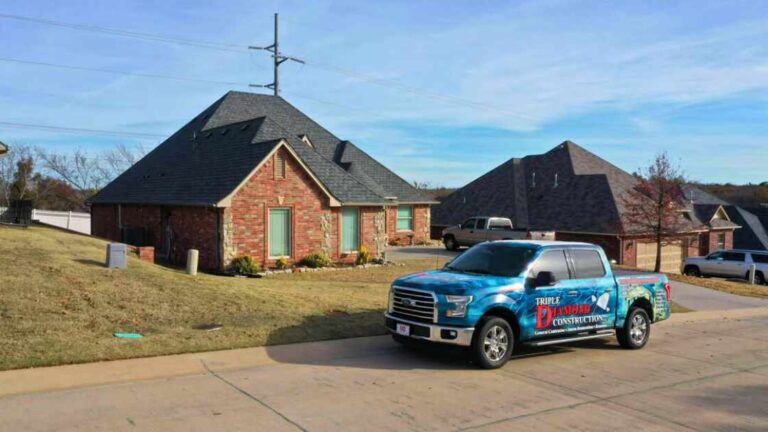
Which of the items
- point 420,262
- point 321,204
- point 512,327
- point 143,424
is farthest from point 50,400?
point 420,262

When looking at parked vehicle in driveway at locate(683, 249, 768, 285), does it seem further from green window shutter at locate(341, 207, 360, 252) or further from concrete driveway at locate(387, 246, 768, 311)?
green window shutter at locate(341, 207, 360, 252)

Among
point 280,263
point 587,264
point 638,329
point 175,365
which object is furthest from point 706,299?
point 175,365

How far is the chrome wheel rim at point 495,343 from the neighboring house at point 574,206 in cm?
2695

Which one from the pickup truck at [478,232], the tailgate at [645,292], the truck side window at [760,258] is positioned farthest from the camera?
the truck side window at [760,258]

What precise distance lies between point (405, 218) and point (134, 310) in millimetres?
26199

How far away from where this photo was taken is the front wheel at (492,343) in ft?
30.8

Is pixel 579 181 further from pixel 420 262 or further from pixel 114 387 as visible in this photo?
pixel 114 387

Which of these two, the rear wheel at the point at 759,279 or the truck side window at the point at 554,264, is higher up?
the truck side window at the point at 554,264

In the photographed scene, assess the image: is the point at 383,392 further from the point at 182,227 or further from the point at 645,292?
the point at 182,227

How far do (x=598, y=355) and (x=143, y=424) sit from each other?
7651 millimetres

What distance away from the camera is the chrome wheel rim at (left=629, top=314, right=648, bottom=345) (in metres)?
11.7

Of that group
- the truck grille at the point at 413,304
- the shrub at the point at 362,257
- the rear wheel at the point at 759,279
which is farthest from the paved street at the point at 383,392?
the rear wheel at the point at 759,279

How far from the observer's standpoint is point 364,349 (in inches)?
423

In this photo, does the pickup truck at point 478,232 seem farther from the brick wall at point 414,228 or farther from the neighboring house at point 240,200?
the neighboring house at point 240,200
